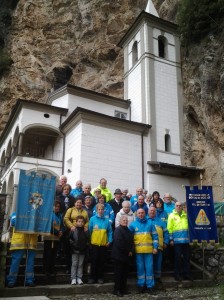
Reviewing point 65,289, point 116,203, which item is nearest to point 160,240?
point 116,203

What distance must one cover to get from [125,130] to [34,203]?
12.0 meters

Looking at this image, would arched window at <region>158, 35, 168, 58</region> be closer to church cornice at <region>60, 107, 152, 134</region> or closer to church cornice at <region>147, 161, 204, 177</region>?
church cornice at <region>60, 107, 152, 134</region>

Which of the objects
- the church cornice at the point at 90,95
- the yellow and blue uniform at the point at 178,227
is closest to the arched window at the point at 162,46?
the church cornice at the point at 90,95

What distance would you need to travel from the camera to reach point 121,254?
7.14 metres

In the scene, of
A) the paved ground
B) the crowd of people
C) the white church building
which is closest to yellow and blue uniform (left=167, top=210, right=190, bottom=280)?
the crowd of people

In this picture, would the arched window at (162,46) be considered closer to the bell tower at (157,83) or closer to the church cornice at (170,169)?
the bell tower at (157,83)

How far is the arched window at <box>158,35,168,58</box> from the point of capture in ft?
74.3

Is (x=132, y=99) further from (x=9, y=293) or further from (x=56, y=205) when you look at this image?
(x=9, y=293)

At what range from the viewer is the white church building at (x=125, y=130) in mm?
17656

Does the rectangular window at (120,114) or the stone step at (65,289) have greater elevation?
the rectangular window at (120,114)

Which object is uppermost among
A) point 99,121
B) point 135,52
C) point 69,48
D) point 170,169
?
point 69,48

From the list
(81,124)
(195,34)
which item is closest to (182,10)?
(195,34)

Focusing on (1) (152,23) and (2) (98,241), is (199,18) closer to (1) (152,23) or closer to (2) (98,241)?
(1) (152,23)

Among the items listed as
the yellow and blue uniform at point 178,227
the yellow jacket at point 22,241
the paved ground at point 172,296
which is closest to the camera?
the paved ground at point 172,296
